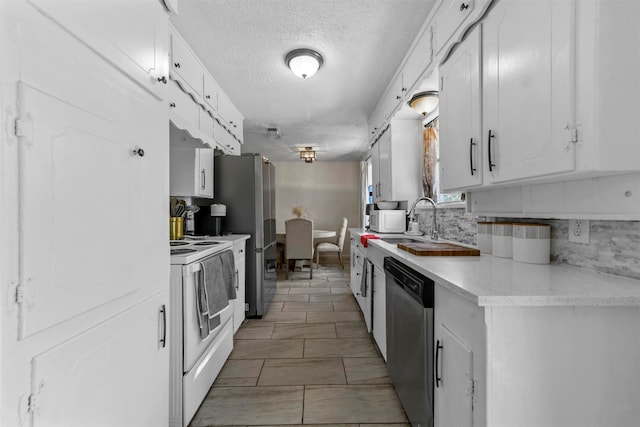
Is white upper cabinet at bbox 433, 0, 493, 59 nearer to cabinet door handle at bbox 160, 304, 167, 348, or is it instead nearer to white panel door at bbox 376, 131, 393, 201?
white panel door at bbox 376, 131, 393, 201

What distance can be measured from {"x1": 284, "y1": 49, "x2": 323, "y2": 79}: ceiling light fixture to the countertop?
1.84 m

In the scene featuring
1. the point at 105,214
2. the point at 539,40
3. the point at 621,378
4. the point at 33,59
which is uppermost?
the point at 539,40

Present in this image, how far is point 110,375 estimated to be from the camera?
1.03 m

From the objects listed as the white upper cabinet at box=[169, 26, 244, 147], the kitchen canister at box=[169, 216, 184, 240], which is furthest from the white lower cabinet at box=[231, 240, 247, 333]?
the white upper cabinet at box=[169, 26, 244, 147]

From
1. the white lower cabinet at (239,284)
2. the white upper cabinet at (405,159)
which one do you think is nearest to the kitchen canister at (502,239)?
the white upper cabinet at (405,159)

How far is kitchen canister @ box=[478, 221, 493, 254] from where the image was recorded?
185cm

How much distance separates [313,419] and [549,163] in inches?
66.9

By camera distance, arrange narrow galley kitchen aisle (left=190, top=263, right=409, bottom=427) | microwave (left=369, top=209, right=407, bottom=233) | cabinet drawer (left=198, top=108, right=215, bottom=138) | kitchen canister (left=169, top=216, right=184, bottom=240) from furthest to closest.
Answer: microwave (left=369, top=209, right=407, bottom=233)
cabinet drawer (left=198, top=108, right=215, bottom=138)
kitchen canister (left=169, top=216, right=184, bottom=240)
narrow galley kitchen aisle (left=190, top=263, right=409, bottom=427)

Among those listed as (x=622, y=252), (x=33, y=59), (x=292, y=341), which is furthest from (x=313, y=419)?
(x=33, y=59)

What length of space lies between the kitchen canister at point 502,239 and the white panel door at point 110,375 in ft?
5.53

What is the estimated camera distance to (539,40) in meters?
1.12

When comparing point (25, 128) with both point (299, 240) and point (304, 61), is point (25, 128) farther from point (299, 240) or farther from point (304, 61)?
point (299, 240)

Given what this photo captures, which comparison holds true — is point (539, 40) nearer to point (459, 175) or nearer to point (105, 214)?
point (459, 175)

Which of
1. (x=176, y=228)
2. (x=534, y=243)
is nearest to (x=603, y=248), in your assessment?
(x=534, y=243)
